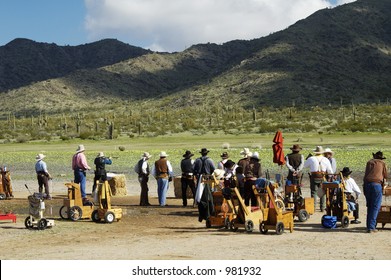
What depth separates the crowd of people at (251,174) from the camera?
1469cm

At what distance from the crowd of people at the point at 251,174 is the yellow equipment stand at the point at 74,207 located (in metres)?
0.72

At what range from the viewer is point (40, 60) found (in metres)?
185

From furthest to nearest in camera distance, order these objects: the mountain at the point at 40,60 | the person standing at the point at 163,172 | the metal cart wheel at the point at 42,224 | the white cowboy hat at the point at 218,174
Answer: the mountain at the point at 40,60, the person standing at the point at 163,172, the white cowboy hat at the point at 218,174, the metal cart wheel at the point at 42,224

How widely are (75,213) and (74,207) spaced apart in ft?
0.50

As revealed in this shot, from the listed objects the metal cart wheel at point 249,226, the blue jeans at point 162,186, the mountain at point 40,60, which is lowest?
the metal cart wheel at point 249,226

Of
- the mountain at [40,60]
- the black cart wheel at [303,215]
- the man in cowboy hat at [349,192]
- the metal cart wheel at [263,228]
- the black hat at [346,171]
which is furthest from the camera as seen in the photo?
the mountain at [40,60]

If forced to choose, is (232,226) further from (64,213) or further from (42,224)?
(64,213)

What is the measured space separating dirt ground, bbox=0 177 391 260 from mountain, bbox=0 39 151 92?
156 meters

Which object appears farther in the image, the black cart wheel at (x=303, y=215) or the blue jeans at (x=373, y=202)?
the black cart wheel at (x=303, y=215)

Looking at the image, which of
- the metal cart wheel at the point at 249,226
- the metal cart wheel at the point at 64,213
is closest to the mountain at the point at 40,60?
the metal cart wheel at the point at 64,213

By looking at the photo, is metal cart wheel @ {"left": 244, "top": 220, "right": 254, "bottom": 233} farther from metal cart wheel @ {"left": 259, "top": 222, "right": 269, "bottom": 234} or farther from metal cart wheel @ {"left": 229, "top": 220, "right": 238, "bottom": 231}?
metal cart wheel @ {"left": 229, "top": 220, "right": 238, "bottom": 231}

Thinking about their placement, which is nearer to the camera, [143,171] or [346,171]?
[346,171]

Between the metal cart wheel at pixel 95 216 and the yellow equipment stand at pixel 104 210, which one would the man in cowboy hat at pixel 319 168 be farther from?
the metal cart wheel at pixel 95 216

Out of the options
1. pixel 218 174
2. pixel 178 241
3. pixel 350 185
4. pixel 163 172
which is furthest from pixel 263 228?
pixel 163 172
